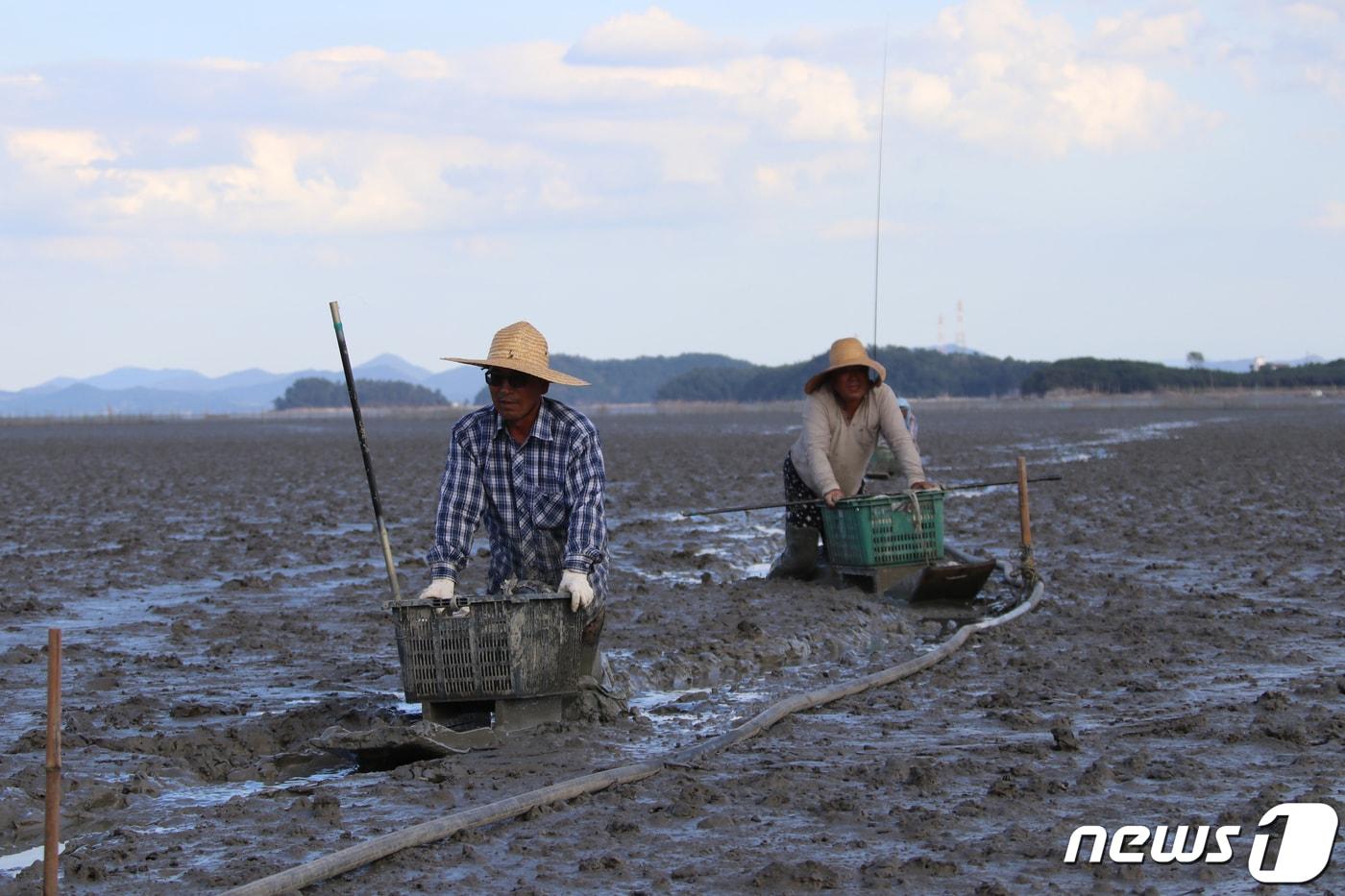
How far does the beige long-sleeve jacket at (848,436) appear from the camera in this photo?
10.2m

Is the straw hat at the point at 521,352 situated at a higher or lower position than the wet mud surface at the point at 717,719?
higher

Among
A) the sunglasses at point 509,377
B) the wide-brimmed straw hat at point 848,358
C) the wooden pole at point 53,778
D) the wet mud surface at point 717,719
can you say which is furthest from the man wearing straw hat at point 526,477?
the wide-brimmed straw hat at point 848,358

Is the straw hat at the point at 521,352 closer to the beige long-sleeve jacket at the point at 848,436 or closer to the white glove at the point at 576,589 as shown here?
the white glove at the point at 576,589

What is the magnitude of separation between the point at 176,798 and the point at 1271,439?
32252mm

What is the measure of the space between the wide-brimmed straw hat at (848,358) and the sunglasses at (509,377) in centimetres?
356

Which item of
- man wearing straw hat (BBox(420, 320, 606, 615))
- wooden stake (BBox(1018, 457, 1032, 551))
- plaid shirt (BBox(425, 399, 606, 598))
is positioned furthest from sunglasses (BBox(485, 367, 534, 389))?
wooden stake (BBox(1018, 457, 1032, 551))

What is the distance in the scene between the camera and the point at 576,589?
21.4 feet

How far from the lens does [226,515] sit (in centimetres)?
1900

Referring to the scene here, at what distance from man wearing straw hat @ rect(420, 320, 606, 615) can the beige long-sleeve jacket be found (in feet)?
11.6

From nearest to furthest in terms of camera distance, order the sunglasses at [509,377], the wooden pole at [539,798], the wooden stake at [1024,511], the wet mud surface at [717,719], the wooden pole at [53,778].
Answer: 1. the wooden pole at [53,778]
2. the wooden pole at [539,798]
3. the wet mud surface at [717,719]
4. the sunglasses at [509,377]
5. the wooden stake at [1024,511]

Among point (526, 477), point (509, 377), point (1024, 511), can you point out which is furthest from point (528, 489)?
point (1024, 511)

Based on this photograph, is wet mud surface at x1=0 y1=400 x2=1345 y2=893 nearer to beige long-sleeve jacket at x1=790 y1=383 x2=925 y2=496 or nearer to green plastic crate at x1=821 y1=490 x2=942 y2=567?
green plastic crate at x1=821 y1=490 x2=942 y2=567

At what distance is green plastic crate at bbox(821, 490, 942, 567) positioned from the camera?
34.3 ft

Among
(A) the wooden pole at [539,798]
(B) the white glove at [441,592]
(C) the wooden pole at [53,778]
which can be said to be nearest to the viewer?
(C) the wooden pole at [53,778]
